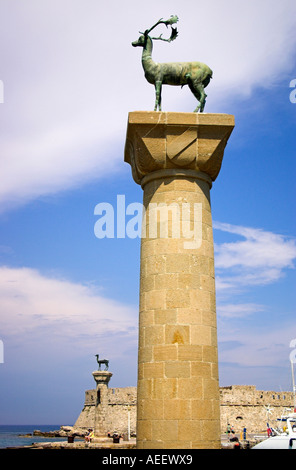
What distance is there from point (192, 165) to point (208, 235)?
1.58 m

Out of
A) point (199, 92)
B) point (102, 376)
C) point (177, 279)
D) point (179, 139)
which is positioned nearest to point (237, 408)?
point (102, 376)

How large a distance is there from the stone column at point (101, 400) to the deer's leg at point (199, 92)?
3232 centimetres

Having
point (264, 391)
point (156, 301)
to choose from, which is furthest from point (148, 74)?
point (264, 391)

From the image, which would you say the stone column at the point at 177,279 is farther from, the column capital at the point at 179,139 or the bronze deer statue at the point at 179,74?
the bronze deer statue at the point at 179,74

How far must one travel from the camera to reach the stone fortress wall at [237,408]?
205 ft

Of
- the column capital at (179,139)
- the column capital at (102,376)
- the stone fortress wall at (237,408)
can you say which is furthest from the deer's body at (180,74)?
the stone fortress wall at (237,408)

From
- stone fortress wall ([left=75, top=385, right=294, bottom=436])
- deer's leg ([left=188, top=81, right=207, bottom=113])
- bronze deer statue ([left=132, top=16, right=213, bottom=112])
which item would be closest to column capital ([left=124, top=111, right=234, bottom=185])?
deer's leg ([left=188, top=81, right=207, bottom=113])

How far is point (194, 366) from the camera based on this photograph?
30.5 feet

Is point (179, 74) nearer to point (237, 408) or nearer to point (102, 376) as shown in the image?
point (102, 376)

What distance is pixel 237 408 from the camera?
2509 inches

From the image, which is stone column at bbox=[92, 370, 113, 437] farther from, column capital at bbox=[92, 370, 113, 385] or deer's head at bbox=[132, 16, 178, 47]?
deer's head at bbox=[132, 16, 178, 47]

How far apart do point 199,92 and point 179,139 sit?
1.51 meters

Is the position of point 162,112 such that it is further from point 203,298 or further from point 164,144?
point 203,298

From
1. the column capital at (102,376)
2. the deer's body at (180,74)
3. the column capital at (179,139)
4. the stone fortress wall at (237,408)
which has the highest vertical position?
the deer's body at (180,74)
